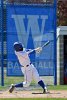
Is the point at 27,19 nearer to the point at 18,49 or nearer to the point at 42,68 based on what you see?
the point at 42,68

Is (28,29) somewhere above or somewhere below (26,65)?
above

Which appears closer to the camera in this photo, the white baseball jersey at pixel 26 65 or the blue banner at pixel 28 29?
the white baseball jersey at pixel 26 65

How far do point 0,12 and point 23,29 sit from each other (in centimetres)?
120

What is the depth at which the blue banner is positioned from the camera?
66.2 feet

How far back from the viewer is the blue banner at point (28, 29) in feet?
66.2

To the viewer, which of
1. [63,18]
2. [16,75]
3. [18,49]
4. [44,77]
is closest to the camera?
[18,49]

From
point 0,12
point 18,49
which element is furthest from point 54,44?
point 18,49

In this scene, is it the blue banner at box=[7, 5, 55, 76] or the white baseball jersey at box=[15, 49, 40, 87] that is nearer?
the white baseball jersey at box=[15, 49, 40, 87]

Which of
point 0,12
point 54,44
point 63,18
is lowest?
point 63,18

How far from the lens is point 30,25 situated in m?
20.2

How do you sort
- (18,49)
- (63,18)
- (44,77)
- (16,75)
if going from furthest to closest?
(63,18), (44,77), (16,75), (18,49)

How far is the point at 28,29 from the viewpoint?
66.5 feet

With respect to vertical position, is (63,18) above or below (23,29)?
below

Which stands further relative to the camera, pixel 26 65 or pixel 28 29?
pixel 28 29
